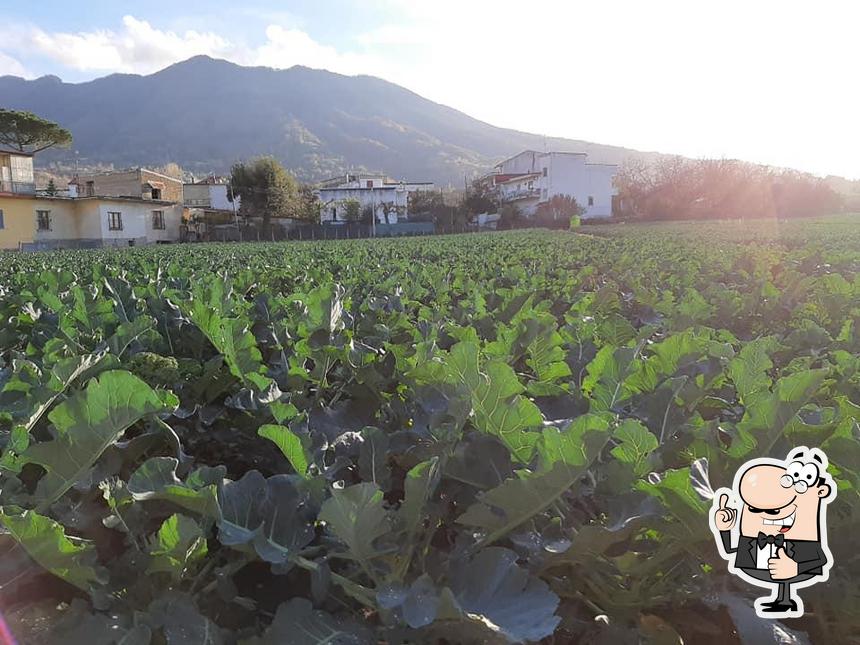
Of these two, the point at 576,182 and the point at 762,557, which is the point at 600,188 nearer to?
the point at 576,182

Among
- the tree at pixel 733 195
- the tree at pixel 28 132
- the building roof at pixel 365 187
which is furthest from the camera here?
the building roof at pixel 365 187

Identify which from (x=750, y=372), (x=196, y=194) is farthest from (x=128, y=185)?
(x=750, y=372)

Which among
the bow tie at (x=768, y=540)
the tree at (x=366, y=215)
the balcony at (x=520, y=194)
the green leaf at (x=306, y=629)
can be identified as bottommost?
the green leaf at (x=306, y=629)

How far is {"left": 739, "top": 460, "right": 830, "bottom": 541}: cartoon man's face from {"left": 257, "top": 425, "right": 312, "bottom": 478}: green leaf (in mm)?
672

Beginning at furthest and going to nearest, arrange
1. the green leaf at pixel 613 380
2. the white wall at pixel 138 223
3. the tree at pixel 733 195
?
the tree at pixel 733 195 → the white wall at pixel 138 223 → the green leaf at pixel 613 380

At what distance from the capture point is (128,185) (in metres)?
59.2

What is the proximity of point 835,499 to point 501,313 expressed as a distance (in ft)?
6.10

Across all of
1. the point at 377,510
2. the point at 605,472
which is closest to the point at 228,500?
the point at 377,510

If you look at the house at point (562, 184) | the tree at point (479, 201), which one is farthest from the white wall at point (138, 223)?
the house at point (562, 184)

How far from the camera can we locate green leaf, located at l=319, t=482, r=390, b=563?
829 mm

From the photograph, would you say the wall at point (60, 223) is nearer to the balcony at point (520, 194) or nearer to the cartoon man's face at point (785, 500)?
the balcony at point (520, 194)

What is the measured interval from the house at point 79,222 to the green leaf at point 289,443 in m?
47.0

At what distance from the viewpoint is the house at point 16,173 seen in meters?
45.7

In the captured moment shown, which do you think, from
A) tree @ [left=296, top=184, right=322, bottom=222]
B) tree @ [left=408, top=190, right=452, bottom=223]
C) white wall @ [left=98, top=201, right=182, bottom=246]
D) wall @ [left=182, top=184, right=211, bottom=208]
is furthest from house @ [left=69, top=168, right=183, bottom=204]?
tree @ [left=408, top=190, right=452, bottom=223]
